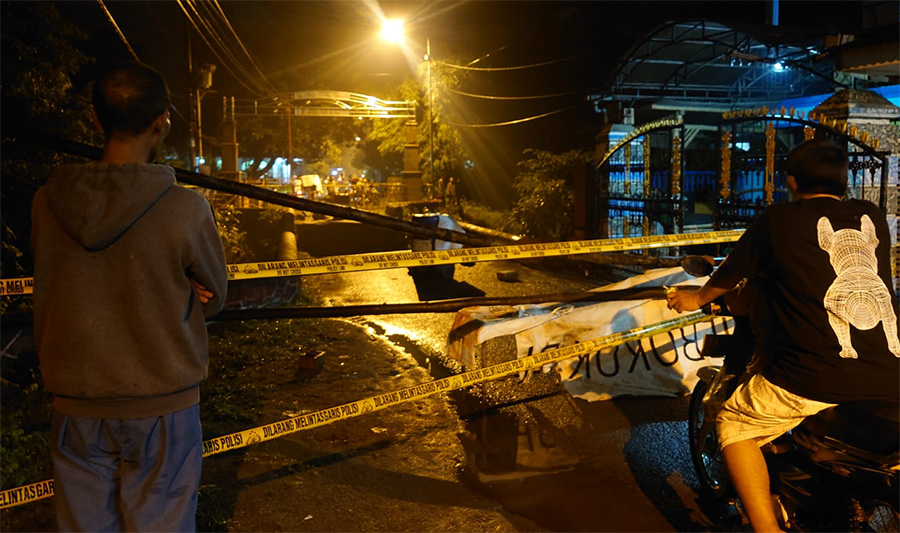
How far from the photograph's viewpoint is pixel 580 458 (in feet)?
16.1

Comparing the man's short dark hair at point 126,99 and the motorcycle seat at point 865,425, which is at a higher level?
the man's short dark hair at point 126,99

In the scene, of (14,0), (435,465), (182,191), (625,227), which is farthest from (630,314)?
(625,227)

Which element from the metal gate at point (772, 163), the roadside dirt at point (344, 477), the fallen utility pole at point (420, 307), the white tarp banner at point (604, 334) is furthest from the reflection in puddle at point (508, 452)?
the metal gate at point (772, 163)

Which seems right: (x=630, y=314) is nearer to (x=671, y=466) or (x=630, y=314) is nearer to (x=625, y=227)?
(x=671, y=466)

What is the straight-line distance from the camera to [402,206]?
24.6 meters

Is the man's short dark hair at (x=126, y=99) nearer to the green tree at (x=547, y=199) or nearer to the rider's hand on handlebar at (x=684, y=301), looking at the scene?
the rider's hand on handlebar at (x=684, y=301)

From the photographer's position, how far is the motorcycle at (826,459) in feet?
9.85

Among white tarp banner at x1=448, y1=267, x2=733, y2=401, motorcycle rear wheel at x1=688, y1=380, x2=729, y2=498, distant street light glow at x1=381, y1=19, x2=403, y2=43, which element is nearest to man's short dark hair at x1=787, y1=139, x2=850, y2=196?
motorcycle rear wheel at x1=688, y1=380, x2=729, y2=498

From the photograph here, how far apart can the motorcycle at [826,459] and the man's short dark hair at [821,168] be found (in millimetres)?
779

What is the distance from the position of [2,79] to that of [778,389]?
677 cm

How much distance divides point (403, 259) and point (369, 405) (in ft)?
2.63

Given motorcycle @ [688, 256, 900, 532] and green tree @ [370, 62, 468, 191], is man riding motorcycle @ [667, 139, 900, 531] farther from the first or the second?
green tree @ [370, 62, 468, 191]

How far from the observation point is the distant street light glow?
2492 cm

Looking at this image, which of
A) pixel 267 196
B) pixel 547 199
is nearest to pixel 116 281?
pixel 267 196
